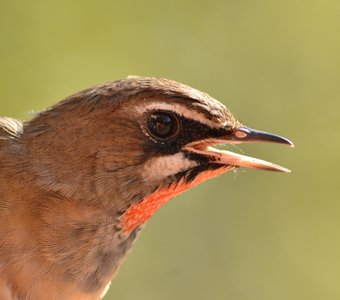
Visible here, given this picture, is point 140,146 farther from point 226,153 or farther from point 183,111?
point 226,153

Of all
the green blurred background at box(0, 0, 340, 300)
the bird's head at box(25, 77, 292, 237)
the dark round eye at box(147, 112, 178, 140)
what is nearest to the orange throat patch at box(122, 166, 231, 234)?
the bird's head at box(25, 77, 292, 237)

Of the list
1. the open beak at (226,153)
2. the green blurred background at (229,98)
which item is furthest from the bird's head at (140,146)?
the green blurred background at (229,98)

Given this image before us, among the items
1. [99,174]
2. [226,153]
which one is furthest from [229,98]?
[99,174]

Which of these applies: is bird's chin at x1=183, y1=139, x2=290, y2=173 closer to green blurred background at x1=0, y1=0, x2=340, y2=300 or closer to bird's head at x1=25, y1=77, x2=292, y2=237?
bird's head at x1=25, y1=77, x2=292, y2=237

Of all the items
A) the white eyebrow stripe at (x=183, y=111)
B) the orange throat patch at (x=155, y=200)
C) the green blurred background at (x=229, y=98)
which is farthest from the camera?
the green blurred background at (x=229, y=98)

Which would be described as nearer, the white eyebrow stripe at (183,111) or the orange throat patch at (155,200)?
the white eyebrow stripe at (183,111)

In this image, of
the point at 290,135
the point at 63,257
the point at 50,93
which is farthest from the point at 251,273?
the point at 63,257

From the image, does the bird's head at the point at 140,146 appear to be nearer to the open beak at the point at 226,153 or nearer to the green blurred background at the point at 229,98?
the open beak at the point at 226,153

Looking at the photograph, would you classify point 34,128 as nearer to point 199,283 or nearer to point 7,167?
point 7,167
